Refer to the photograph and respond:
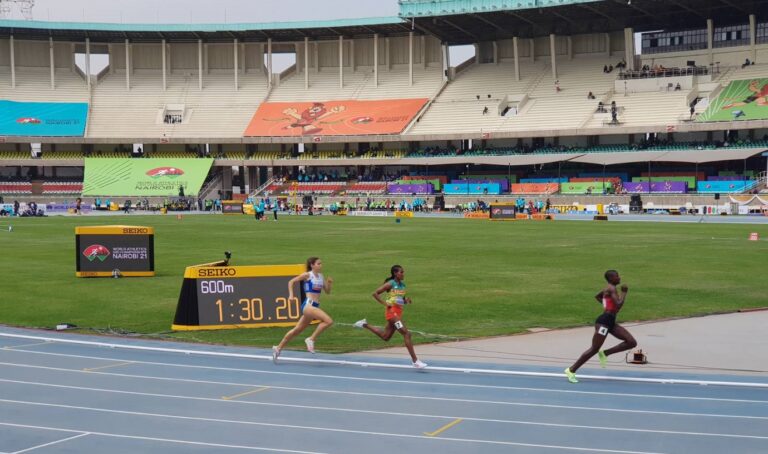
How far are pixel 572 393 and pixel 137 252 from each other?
17.8 m

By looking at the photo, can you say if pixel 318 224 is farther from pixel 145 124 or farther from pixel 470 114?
pixel 145 124

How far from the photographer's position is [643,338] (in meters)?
15.7

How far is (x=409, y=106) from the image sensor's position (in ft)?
309

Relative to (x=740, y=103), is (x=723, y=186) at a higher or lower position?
lower

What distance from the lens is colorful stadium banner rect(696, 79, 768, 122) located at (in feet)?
240

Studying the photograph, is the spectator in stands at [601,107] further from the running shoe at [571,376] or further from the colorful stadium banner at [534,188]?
the running shoe at [571,376]

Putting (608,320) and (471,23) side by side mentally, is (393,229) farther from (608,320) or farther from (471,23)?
(471,23)

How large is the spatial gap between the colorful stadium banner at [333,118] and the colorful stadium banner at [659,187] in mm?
25898

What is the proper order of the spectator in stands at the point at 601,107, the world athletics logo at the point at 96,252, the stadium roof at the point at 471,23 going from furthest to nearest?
1. the spectator in stands at the point at 601,107
2. the stadium roof at the point at 471,23
3. the world athletics logo at the point at 96,252

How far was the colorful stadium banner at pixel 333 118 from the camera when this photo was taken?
302 feet

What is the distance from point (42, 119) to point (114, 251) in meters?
75.9

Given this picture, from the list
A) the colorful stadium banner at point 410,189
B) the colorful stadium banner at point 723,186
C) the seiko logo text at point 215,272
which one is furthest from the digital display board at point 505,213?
the seiko logo text at point 215,272

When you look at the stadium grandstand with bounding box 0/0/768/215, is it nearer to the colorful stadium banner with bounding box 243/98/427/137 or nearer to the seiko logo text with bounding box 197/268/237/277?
the colorful stadium banner with bounding box 243/98/427/137

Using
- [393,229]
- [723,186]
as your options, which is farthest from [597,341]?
[723,186]
